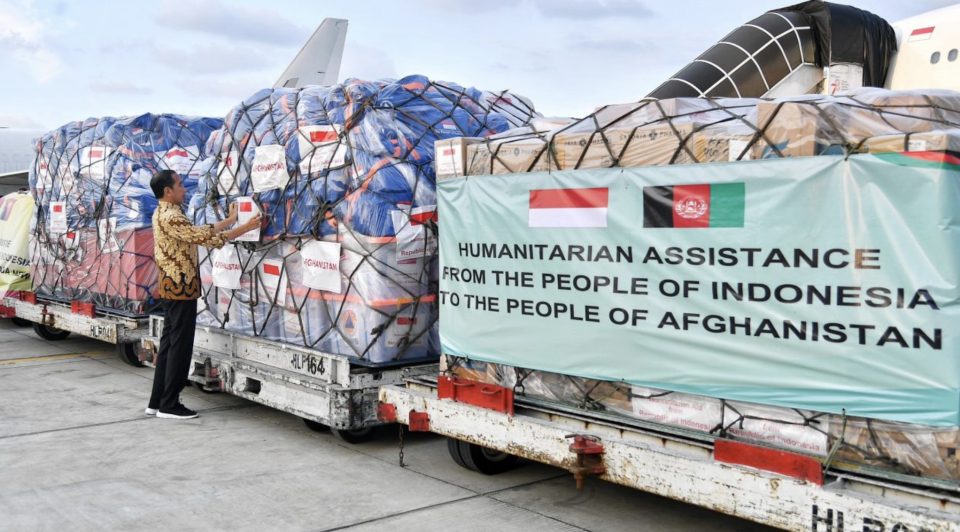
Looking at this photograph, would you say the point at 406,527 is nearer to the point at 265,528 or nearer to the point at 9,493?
the point at 265,528

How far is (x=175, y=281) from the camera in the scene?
23.0 feet

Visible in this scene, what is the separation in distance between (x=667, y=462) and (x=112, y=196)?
23.6 feet

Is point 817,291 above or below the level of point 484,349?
above

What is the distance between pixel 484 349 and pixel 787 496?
2.02m

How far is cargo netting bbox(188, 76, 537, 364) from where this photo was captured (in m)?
5.93

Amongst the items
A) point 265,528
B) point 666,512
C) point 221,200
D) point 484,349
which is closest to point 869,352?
point 666,512

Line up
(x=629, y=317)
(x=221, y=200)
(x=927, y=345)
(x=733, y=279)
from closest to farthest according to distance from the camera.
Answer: (x=927, y=345) → (x=733, y=279) → (x=629, y=317) → (x=221, y=200)

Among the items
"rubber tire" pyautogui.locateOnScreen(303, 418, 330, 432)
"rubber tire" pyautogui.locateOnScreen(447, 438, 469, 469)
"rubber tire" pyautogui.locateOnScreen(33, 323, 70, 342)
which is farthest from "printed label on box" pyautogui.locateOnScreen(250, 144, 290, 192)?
"rubber tire" pyautogui.locateOnScreen(33, 323, 70, 342)

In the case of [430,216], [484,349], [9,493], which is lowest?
[9,493]

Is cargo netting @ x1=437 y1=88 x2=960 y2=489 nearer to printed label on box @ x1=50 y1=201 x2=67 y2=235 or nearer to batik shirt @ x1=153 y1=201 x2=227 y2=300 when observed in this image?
batik shirt @ x1=153 y1=201 x2=227 y2=300

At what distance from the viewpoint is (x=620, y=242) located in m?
4.41

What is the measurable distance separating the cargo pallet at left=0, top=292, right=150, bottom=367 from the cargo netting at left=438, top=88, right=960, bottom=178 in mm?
4866

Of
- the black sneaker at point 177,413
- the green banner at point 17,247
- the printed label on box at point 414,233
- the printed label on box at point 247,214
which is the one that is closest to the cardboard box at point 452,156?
the printed label on box at point 414,233

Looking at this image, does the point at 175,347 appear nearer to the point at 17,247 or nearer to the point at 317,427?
the point at 317,427
